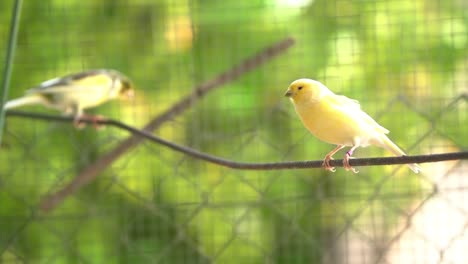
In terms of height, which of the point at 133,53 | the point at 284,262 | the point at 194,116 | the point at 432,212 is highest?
the point at 133,53

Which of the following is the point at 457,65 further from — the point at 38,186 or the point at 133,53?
the point at 38,186

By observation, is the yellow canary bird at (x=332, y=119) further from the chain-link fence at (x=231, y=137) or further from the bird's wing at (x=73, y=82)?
the bird's wing at (x=73, y=82)

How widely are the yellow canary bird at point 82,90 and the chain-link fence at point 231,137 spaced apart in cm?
5

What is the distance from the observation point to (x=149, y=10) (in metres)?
1.81

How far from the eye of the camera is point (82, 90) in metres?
Result: 1.76

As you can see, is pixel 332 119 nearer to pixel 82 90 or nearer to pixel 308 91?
pixel 308 91

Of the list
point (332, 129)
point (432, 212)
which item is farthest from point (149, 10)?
point (332, 129)

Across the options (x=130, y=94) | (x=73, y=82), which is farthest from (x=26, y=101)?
(x=130, y=94)

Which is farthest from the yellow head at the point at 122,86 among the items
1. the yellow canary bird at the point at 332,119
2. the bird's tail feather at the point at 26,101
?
the yellow canary bird at the point at 332,119

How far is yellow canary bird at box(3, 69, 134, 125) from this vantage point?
5.64ft

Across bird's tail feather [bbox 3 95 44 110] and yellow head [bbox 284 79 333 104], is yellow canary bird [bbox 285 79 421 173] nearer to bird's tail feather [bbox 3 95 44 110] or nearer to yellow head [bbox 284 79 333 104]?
yellow head [bbox 284 79 333 104]

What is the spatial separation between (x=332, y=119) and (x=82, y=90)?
0.85 m

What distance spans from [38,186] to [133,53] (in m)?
0.35

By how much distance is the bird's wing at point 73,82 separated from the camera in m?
1.68
